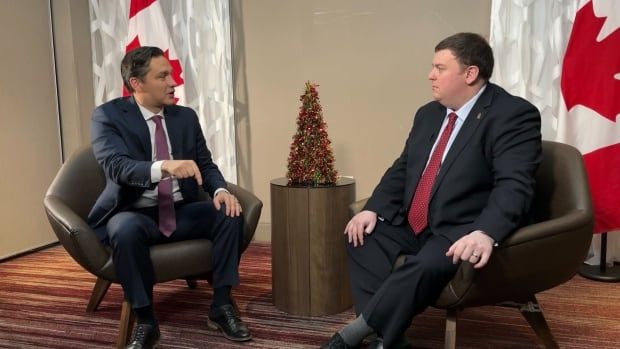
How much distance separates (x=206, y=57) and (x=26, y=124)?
1.36 metres

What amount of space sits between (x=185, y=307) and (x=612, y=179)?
231 cm

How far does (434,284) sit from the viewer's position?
185cm

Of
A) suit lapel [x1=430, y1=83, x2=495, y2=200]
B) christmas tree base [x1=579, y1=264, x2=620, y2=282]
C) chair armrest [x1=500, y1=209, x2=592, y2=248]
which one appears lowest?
christmas tree base [x1=579, y1=264, x2=620, y2=282]

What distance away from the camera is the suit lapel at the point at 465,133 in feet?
6.69

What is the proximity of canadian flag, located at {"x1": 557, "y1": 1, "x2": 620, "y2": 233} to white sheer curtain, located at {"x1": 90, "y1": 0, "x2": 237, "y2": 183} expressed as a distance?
212cm

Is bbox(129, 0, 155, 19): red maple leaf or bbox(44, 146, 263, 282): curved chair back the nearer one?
bbox(44, 146, 263, 282): curved chair back

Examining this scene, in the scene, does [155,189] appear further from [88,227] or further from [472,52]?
[472,52]

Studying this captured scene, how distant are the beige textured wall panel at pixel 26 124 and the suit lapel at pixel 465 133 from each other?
300cm

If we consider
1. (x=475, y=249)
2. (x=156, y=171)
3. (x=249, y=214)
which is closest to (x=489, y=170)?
(x=475, y=249)

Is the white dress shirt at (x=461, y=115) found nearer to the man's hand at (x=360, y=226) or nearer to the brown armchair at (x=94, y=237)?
the man's hand at (x=360, y=226)

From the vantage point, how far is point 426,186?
7.06 feet

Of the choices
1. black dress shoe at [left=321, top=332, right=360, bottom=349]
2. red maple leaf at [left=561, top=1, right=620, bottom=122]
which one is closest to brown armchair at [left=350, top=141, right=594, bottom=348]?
black dress shoe at [left=321, top=332, right=360, bottom=349]

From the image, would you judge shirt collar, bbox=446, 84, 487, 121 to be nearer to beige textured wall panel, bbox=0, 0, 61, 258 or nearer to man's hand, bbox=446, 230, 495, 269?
man's hand, bbox=446, 230, 495, 269

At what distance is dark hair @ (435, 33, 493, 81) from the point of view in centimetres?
209
